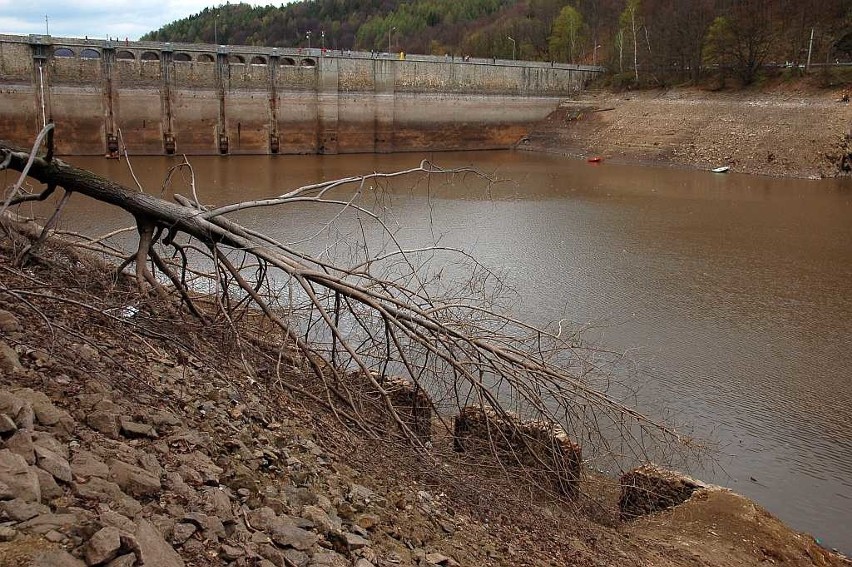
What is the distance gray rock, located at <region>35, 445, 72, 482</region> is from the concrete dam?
27404mm

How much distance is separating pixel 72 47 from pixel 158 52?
301 centimetres

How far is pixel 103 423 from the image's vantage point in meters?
2.98

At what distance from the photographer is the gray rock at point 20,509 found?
7.24ft

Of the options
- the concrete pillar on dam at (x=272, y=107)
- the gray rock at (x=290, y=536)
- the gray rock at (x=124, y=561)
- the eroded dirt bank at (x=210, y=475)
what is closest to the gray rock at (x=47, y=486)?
the eroded dirt bank at (x=210, y=475)

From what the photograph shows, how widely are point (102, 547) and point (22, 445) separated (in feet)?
Result: 1.79

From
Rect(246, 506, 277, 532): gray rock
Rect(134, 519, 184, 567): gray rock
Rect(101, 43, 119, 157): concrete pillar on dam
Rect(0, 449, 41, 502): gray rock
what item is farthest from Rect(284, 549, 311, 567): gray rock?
Rect(101, 43, 119, 157): concrete pillar on dam

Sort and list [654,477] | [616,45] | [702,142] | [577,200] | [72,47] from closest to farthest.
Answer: [654,477] → [577,200] → [72,47] → [702,142] → [616,45]

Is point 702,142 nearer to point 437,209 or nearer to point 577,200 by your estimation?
point 577,200

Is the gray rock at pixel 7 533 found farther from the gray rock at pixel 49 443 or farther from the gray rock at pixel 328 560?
the gray rock at pixel 328 560

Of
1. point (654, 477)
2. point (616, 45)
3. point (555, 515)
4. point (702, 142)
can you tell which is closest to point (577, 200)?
point (702, 142)

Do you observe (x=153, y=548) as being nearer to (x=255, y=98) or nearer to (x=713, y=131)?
(x=255, y=98)

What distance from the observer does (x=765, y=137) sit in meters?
30.0

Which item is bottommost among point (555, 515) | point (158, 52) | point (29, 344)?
point (555, 515)

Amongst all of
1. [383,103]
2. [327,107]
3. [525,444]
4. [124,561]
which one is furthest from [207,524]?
[383,103]
